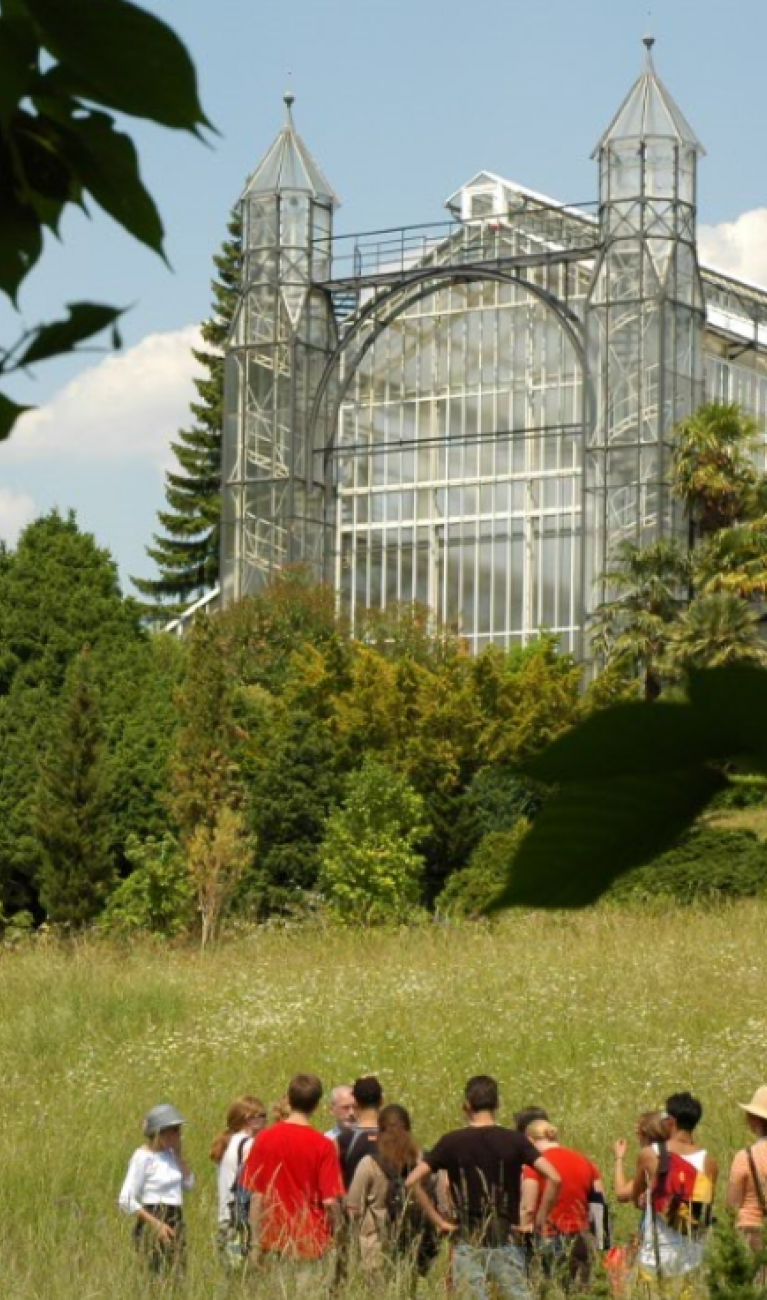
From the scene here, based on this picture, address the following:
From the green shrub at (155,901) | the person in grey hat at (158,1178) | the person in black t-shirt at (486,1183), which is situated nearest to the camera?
the person in black t-shirt at (486,1183)

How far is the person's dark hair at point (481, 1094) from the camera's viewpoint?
727cm

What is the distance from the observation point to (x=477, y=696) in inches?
1239

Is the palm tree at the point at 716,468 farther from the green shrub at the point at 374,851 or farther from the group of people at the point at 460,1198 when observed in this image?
the group of people at the point at 460,1198

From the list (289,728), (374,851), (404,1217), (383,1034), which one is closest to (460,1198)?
(404,1217)

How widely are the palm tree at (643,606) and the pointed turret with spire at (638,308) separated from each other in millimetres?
1196

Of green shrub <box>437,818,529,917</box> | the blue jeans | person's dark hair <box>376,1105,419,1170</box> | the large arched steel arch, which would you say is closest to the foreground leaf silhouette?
the blue jeans

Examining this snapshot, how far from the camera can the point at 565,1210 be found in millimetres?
7547

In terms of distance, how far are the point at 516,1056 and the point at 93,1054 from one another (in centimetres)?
276

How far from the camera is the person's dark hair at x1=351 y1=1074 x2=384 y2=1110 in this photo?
7750 millimetres

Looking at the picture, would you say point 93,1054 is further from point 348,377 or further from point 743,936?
point 348,377

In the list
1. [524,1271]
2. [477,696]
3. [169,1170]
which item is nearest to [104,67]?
[524,1271]

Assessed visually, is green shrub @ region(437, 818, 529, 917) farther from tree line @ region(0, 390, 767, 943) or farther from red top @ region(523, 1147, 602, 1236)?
red top @ region(523, 1147, 602, 1236)

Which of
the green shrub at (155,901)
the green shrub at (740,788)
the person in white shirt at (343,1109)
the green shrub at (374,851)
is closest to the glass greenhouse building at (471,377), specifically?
the green shrub at (374,851)

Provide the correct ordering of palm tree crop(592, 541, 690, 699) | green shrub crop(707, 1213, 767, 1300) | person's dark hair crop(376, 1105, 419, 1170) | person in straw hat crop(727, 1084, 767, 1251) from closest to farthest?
green shrub crop(707, 1213, 767, 1300) < person in straw hat crop(727, 1084, 767, 1251) < person's dark hair crop(376, 1105, 419, 1170) < palm tree crop(592, 541, 690, 699)
